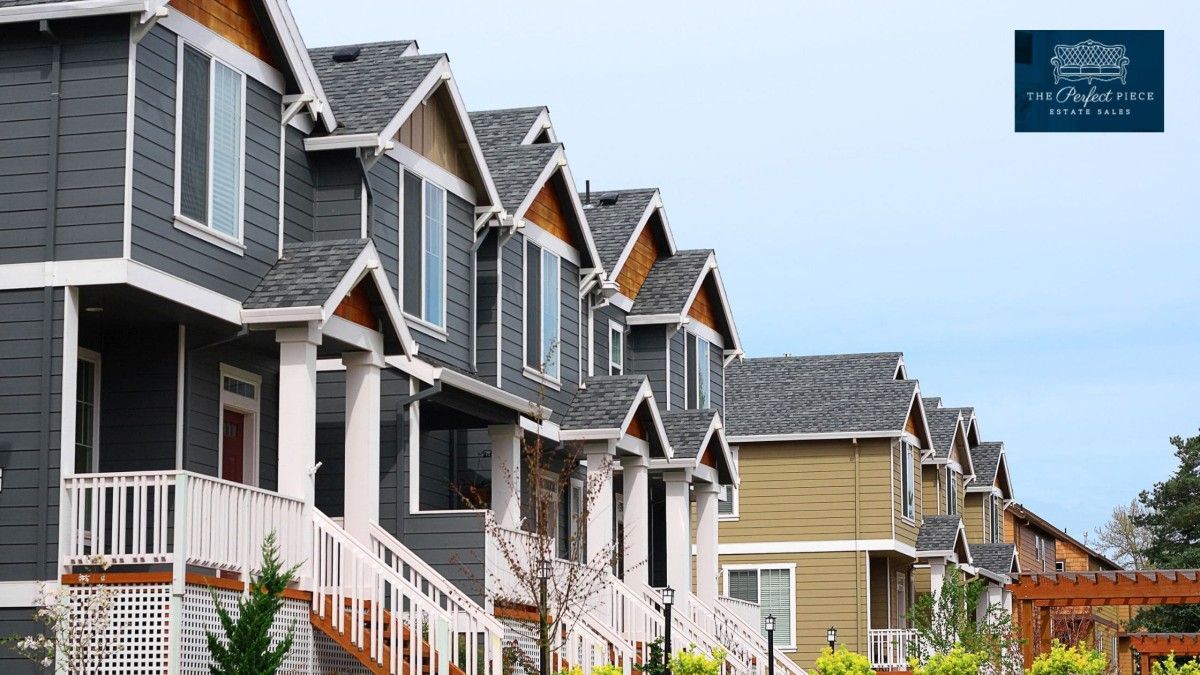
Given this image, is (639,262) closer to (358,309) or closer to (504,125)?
(504,125)

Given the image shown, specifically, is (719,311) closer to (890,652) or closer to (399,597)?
(890,652)

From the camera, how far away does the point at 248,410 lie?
23.0 m

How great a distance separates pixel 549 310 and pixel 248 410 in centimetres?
855

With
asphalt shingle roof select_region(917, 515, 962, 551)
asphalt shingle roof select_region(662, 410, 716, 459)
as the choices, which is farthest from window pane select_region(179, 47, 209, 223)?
asphalt shingle roof select_region(917, 515, 962, 551)

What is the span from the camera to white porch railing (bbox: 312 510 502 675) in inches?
793

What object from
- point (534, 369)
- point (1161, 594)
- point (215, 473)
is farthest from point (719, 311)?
point (215, 473)

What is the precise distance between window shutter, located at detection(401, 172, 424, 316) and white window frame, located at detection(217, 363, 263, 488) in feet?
9.60

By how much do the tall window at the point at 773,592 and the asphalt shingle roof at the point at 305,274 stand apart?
91.0ft

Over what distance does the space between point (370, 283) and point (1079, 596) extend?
89.8ft

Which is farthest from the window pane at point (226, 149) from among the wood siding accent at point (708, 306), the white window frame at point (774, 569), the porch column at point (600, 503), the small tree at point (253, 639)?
the white window frame at point (774, 569)

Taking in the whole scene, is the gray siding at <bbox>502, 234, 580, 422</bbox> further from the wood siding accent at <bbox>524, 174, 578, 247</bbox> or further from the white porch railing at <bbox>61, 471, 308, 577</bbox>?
the white porch railing at <bbox>61, 471, 308, 577</bbox>

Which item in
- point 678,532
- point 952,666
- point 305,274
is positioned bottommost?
point 952,666

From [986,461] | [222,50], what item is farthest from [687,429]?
[986,461]

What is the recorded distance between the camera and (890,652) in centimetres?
4659
